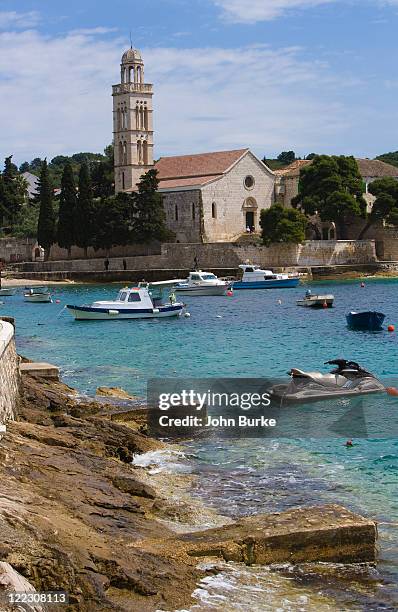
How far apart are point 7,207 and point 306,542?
82389 millimetres

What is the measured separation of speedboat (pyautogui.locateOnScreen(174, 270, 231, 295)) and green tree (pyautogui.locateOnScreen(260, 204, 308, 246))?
13.0 metres

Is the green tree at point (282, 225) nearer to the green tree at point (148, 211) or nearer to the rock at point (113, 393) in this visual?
the green tree at point (148, 211)

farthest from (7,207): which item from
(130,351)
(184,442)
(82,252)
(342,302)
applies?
(184,442)

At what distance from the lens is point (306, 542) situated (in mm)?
8508

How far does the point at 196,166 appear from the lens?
266ft

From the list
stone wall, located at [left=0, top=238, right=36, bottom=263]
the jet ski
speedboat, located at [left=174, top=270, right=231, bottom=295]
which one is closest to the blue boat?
the jet ski

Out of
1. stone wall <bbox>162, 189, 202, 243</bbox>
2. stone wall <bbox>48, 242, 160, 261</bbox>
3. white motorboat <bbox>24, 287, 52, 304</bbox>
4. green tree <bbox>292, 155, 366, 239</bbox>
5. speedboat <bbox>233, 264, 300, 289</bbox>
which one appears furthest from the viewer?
stone wall <bbox>48, 242, 160, 261</bbox>

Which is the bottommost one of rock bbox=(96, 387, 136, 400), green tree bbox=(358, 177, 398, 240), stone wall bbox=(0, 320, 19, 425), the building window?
rock bbox=(96, 387, 136, 400)

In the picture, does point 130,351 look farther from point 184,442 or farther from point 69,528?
point 69,528

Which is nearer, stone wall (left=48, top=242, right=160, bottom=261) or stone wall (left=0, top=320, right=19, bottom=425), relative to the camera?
stone wall (left=0, top=320, right=19, bottom=425)

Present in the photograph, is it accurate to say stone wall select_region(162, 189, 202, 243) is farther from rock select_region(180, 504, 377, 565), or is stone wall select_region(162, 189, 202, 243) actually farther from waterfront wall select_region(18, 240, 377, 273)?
rock select_region(180, 504, 377, 565)

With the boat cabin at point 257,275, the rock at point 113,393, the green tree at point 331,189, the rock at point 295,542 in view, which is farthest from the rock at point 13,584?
the green tree at point 331,189

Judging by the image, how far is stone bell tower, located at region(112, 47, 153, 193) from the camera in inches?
3241

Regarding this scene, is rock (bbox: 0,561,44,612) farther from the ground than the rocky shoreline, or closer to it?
farther from the ground
